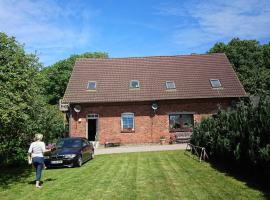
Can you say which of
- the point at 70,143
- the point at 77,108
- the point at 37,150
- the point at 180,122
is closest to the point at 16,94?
the point at 37,150

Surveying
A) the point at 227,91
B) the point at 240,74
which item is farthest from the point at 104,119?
the point at 240,74

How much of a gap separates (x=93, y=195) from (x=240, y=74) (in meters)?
41.5

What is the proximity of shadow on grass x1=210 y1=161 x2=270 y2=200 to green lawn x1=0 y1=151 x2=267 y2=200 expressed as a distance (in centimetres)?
24

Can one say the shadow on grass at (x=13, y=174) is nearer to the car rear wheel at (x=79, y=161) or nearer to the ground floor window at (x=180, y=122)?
the car rear wheel at (x=79, y=161)

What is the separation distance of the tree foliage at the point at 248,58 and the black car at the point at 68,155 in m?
31.9

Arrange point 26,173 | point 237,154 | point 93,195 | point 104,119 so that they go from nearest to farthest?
point 93,195, point 237,154, point 26,173, point 104,119

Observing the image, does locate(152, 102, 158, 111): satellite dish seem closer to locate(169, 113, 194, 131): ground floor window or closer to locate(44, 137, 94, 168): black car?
locate(169, 113, 194, 131): ground floor window

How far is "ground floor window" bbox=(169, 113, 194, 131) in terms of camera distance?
Result: 3116 cm

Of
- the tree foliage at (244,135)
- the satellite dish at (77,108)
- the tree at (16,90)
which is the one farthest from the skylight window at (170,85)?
the tree at (16,90)

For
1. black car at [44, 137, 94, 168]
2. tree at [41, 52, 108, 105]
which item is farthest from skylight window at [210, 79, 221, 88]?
tree at [41, 52, 108, 105]

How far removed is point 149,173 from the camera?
1477 cm

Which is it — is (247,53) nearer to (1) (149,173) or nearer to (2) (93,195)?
(1) (149,173)

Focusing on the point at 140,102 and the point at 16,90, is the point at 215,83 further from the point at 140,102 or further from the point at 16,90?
the point at 16,90

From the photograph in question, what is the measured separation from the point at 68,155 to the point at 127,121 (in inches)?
508
